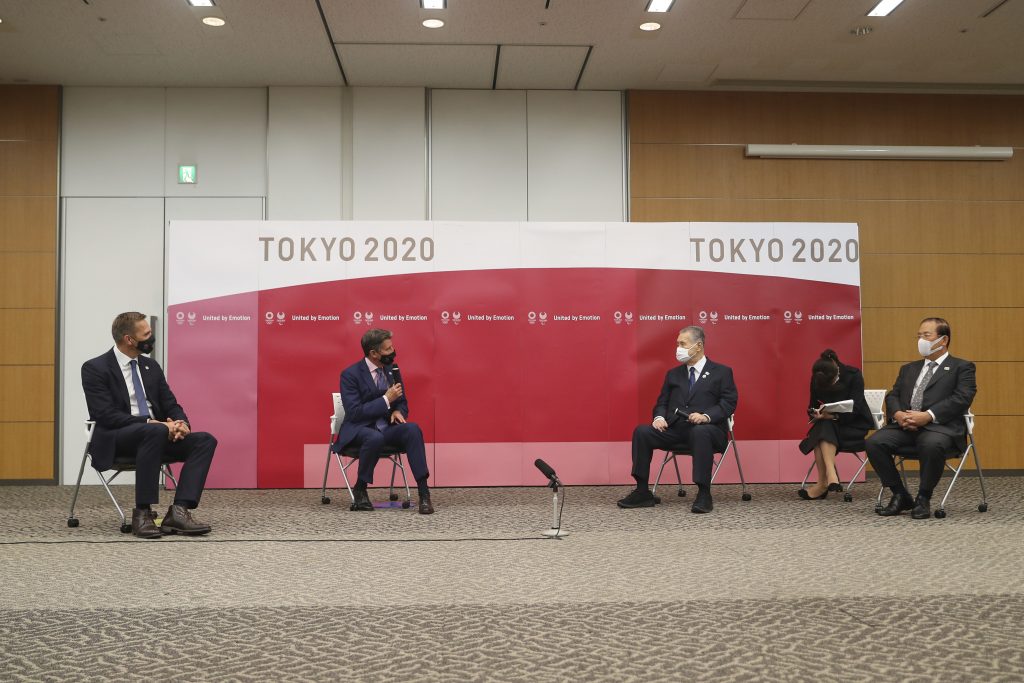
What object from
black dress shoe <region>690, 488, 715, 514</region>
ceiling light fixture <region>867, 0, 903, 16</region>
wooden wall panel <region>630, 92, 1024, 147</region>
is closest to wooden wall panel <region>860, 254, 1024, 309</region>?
wooden wall panel <region>630, 92, 1024, 147</region>

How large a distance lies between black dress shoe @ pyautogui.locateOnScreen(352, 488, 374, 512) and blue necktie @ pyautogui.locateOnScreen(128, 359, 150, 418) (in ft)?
4.95

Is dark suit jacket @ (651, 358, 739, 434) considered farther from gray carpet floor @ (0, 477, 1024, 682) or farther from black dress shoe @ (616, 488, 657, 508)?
gray carpet floor @ (0, 477, 1024, 682)

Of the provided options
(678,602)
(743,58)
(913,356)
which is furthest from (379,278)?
(913,356)

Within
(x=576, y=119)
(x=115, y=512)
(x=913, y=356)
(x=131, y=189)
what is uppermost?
(x=576, y=119)

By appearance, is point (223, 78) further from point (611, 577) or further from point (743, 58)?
point (611, 577)

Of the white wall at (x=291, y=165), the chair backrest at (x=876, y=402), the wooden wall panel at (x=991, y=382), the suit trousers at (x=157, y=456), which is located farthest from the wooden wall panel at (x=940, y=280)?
the suit trousers at (x=157, y=456)

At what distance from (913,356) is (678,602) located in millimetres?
6124

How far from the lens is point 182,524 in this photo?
4.96 meters

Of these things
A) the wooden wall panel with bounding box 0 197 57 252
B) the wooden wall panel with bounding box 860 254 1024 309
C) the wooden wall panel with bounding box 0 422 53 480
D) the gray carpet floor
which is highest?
the wooden wall panel with bounding box 0 197 57 252

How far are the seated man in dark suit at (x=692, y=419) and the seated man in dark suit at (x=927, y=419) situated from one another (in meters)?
1.03

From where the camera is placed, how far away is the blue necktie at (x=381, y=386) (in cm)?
608

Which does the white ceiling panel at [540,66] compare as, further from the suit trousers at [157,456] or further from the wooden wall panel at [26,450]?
the wooden wall panel at [26,450]

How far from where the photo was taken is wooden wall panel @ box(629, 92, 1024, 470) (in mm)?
8383

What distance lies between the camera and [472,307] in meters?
7.32
